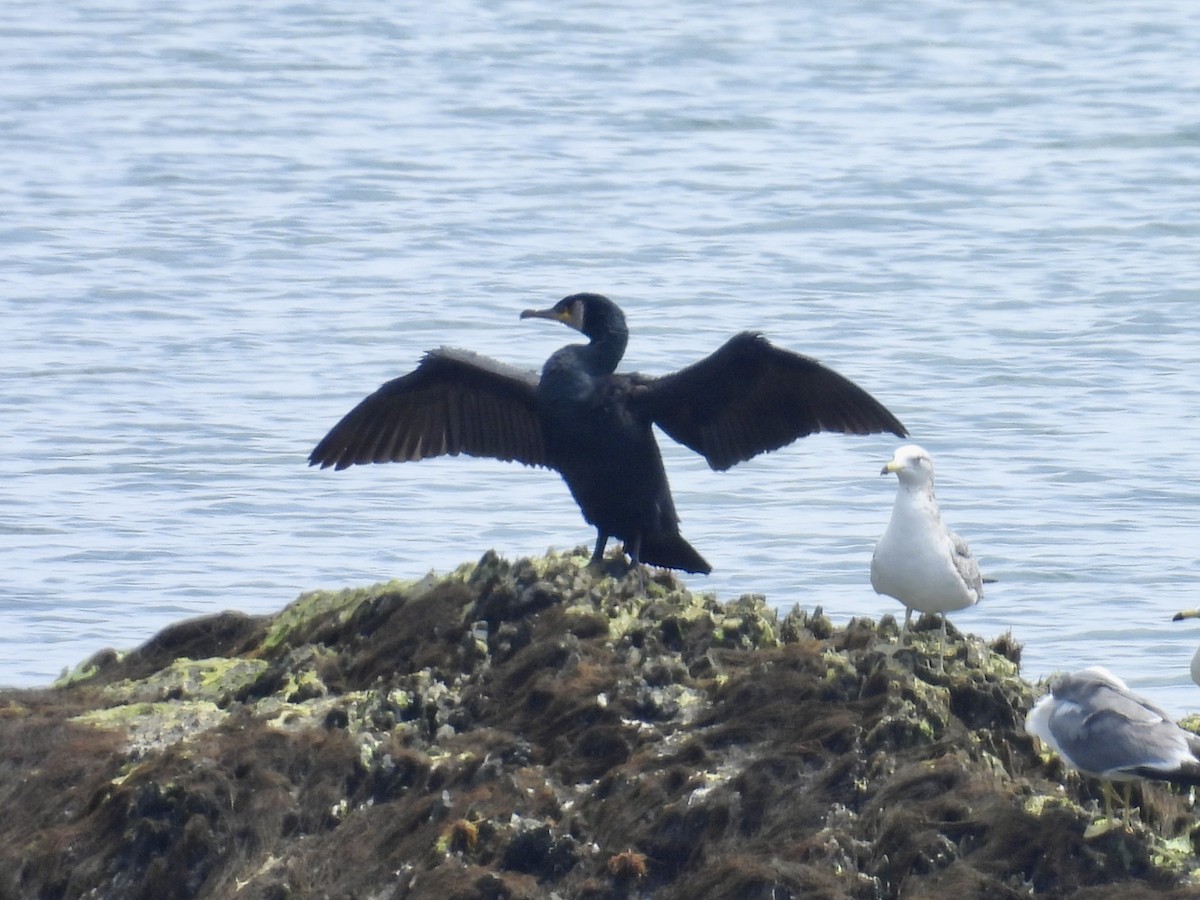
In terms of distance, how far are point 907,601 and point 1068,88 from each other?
15.9 m

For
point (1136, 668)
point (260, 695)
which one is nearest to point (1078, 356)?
point (1136, 668)

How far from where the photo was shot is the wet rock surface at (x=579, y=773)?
191 inches

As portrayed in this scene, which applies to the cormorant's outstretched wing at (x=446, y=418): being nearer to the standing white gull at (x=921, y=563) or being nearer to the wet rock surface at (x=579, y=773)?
the wet rock surface at (x=579, y=773)

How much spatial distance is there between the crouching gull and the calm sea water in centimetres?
290

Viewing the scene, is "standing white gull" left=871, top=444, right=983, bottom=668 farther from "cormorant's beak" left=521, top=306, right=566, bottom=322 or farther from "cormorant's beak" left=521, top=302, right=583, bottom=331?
"cormorant's beak" left=521, top=306, right=566, bottom=322

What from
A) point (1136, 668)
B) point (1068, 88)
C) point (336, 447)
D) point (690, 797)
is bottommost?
point (1136, 668)

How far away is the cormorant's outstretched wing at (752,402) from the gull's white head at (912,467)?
52 centimetres

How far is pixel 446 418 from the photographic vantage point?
761cm

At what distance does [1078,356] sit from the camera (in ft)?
42.0

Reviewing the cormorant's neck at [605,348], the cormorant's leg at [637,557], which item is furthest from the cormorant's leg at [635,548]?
the cormorant's neck at [605,348]

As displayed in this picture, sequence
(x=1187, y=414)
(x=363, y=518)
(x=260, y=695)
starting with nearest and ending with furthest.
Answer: (x=260, y=695) < (x=363, y=518) < (x=1187, y=414)

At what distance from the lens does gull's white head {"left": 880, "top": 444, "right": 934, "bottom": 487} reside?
6387mm

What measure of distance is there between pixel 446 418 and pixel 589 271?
7.57 metres

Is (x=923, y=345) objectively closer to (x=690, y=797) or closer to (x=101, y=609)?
(x=101, y=609)
